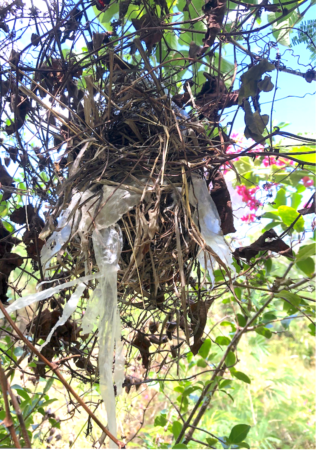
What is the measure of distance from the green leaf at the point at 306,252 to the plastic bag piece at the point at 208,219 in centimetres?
23

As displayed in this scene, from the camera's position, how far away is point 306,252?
61 cm

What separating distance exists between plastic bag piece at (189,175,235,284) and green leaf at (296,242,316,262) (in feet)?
0.76

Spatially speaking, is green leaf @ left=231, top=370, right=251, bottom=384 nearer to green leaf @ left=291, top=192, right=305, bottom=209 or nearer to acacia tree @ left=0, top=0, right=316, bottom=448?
acacia tree @ left=0, top=0, right=316, bottom=448

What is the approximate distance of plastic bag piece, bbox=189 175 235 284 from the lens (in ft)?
1.49

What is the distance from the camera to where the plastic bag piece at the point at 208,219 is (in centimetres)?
46

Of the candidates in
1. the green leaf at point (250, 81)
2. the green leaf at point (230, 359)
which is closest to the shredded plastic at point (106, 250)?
the green leaf at point (250, 81)

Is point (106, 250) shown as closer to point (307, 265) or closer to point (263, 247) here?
point (263, 247)

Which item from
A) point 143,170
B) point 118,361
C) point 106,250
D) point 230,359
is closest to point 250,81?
point 143,170

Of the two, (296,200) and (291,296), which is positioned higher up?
(296,200)

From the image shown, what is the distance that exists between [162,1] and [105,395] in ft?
1.82

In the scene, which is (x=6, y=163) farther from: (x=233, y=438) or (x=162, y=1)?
(x=233, y=438)

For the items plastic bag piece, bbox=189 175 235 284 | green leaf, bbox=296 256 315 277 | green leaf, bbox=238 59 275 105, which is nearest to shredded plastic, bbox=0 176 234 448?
plastic bag piece, bbox=189 175 235 284

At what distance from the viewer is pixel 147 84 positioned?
54 centimetres

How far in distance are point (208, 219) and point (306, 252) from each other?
10.5 inches
